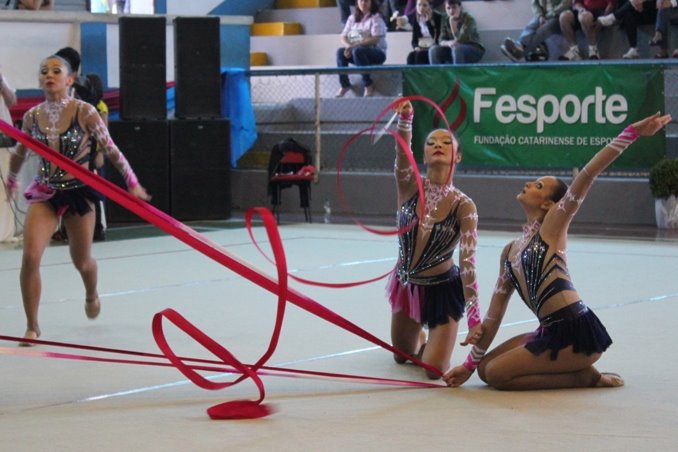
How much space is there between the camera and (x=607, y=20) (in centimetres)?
1434

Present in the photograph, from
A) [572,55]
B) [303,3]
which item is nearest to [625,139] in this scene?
[572,55]

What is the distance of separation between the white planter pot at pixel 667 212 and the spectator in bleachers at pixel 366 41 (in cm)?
454

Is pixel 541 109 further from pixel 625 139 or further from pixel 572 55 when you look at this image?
pixel 625 139

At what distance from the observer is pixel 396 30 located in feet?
56.3

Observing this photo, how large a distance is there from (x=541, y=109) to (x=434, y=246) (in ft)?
25.4

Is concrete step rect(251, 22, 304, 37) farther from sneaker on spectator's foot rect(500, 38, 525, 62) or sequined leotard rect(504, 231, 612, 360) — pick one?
sequined leotard rect(504, 231, 612, 360)

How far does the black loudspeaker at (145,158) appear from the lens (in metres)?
13.5

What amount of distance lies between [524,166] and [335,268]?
4436 mm

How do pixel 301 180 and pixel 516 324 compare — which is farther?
pixel 301 180

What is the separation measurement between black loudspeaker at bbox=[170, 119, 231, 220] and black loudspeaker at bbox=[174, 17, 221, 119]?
172 millimetres

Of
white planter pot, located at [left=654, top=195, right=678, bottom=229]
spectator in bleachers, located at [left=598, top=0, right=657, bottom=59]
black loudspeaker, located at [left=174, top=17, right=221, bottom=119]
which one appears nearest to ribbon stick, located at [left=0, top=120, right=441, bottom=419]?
white planter pot, located at [left=654, top=195, right=678, bottom=229]

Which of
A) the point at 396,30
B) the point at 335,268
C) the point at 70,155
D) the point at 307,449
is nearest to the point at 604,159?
the point at 307,449

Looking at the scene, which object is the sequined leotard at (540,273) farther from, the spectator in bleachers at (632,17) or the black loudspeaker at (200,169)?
the spectator in bleachers at (632,17)

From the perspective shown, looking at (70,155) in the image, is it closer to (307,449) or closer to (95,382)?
(95,382)
